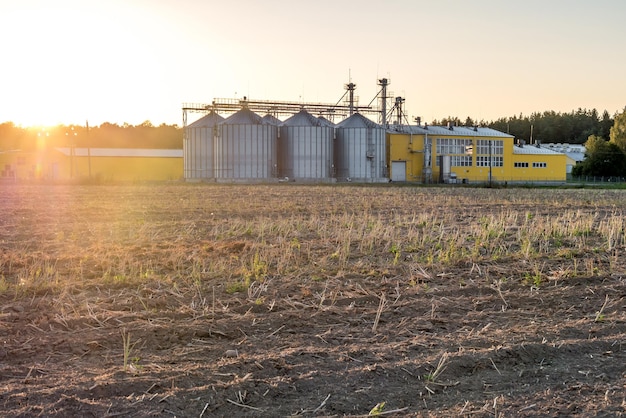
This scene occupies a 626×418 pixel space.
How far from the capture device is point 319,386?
517 centimetres

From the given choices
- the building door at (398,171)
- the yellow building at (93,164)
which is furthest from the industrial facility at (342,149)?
the yellow building at (93,164)

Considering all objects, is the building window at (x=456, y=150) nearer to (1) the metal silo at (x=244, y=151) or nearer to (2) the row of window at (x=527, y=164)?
(2) the row of window at (x=527, y=164)

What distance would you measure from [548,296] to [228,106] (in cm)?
6129

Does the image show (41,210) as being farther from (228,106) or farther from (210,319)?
(228,106)

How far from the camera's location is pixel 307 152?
64000 mm

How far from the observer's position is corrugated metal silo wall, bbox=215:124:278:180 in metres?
62.9

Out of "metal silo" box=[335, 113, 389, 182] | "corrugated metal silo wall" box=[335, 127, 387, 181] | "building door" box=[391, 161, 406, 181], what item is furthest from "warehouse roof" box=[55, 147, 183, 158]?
"building door" box=[391, 161, 406, 181]

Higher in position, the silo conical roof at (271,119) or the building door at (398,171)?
the silo conical roof at (271,119)

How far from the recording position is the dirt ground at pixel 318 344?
487cm

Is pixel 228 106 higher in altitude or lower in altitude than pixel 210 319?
higher

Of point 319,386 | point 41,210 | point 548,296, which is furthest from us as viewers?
point 41,210

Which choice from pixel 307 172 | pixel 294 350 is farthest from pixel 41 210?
pixel 307 172

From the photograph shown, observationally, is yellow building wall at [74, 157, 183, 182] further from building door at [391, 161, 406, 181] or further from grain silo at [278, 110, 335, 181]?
building door at [391, 161, 406, 181]

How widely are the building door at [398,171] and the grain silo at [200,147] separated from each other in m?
18.9
